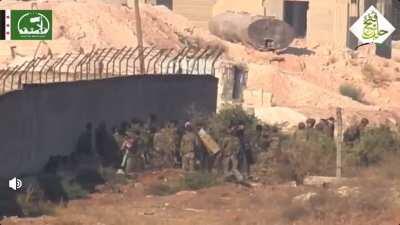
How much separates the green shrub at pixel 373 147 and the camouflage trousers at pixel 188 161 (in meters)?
2.95

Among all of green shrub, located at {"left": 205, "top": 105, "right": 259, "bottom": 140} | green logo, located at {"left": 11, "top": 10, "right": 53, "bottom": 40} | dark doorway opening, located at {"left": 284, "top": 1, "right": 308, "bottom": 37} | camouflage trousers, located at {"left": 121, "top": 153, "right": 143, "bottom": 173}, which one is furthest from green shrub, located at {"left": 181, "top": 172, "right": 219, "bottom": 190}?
dark doorway opening, located at {"left": 284, "top": 1, "right": 308, "bottom": 37}

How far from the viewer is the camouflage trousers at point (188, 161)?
2386cm

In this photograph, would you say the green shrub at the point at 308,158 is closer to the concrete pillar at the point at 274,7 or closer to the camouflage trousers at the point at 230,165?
the camouflage trousers at the point at 230,165

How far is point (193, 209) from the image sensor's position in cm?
1955

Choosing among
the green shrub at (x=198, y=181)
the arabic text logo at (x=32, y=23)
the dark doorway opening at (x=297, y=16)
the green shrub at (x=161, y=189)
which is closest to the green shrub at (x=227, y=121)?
the green shrub at (x=198, y=181)

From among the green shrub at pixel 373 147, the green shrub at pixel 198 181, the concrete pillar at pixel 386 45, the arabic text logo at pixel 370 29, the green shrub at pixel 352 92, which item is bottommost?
the green shrub at pixel 198 181

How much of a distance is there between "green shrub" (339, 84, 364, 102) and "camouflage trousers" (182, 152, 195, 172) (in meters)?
22.9

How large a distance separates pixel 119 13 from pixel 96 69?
15.3m

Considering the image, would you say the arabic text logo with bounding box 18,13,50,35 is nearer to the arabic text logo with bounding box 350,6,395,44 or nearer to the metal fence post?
the metal fence post

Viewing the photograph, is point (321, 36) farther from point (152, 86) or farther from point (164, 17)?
point (152, 86)

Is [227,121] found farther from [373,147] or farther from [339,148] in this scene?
[339,148]

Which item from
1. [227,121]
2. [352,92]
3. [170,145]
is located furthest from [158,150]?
[352,92]

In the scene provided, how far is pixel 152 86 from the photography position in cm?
2862

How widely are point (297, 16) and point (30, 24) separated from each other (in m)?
19.1
